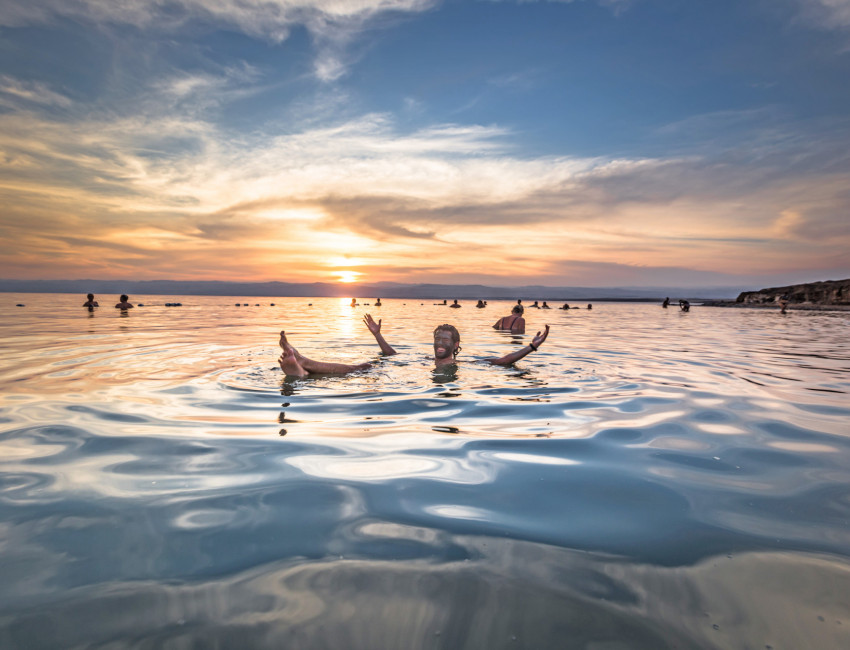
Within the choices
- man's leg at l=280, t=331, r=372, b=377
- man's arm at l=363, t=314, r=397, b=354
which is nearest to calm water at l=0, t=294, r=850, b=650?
man's leg at l=280, t=331, r=372, b=377

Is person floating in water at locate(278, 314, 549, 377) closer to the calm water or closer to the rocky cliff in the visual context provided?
the calm water

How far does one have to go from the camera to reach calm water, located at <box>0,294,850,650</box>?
2119 millimetres

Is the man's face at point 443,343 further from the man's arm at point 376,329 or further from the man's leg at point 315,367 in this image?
the man's leg at point 315,367

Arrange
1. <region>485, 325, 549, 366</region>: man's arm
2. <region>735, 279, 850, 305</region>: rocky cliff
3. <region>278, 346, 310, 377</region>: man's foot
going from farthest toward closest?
1. <region>735, 279, 850, 305</region>: rocky cliff
2. <region>485, 325, 549, 366</region>: man's arm
3. <region>278, 346, 310, 377</region>: man's foot

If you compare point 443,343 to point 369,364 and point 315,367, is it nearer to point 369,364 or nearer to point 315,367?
point 369,364

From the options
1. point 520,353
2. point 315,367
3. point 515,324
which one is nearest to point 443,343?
point 520,353

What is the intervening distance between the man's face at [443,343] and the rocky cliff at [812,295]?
2459 inches

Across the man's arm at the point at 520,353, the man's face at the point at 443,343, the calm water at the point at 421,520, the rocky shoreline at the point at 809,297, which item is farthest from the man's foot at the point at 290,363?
the rocky shoreline at the point at 809,297

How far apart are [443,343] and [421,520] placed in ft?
20.5

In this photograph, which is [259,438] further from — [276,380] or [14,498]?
[276,380]

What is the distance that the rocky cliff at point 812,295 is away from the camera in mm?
52531

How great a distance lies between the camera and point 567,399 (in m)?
6.98

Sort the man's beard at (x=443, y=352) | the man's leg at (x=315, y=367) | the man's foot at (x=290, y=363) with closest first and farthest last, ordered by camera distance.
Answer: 1. the man's foot at (x=290, y=363)
2. the man's leg at (x=315, y=367)
3. the man's beard at (x=443, y=352)

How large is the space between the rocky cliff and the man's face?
62.5 m
